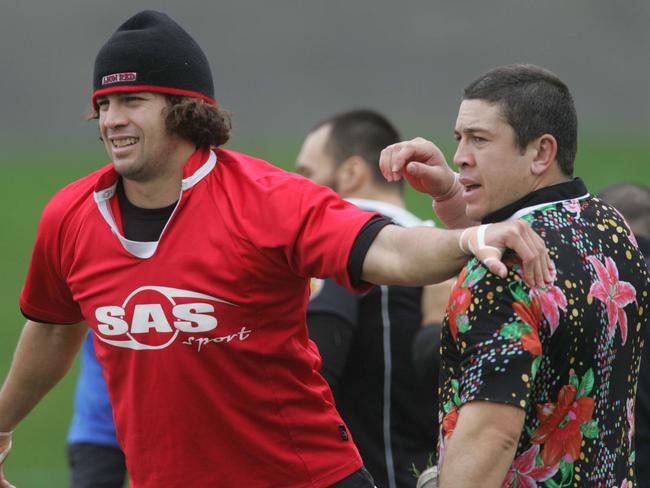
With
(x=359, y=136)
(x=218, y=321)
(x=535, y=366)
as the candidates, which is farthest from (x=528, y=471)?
(x=359, y=136)

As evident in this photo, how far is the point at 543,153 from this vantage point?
134 inches

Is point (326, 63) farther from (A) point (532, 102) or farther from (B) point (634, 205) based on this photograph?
(A) point (532, 102)

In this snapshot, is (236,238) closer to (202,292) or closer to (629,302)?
(202,292)

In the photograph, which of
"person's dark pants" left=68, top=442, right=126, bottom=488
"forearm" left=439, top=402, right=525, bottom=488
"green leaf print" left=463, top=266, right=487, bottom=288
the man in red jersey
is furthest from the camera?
"person's dark pants" left=68, top=442, right=126, bottom=488

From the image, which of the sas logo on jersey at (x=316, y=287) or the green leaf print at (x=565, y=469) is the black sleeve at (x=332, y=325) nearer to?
the sas logo on jersey at (x=316, y=287)

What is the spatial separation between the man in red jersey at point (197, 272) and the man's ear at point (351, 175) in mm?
1948

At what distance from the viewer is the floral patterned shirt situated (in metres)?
3.14

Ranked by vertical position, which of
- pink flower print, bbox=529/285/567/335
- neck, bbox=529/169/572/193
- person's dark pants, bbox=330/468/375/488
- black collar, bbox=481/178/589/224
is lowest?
person's dark pants, bbox=330/468/375/488

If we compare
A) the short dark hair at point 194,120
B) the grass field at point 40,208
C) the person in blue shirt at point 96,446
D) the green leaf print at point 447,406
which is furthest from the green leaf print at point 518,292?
the grass field at point 40,208

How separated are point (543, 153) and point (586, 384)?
0.64m

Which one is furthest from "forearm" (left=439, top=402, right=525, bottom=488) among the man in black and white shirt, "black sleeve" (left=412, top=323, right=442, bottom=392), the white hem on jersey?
the man in black and white shirt

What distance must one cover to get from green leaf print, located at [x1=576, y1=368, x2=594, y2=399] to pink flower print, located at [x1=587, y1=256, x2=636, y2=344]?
0.40 ft

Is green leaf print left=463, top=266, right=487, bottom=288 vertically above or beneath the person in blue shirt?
above

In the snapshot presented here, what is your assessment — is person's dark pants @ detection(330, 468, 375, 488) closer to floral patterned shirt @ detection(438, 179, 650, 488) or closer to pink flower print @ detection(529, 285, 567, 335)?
floral patterned shirt @ detection(438, 179, 650, 488)
